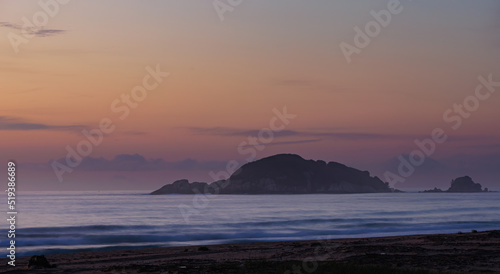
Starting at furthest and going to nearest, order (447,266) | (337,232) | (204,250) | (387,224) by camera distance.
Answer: (387,224) < (337,232) < (204,250) < (447,266)

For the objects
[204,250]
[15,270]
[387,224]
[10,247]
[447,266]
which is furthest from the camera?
[387,224]

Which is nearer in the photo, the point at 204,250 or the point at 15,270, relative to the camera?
the point at 15,270

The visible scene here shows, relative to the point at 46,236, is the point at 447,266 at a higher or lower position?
lower

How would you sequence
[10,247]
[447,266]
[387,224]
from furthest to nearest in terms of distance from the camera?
[387,224] < [10,247] < [447,266]

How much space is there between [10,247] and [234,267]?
84.5 feet

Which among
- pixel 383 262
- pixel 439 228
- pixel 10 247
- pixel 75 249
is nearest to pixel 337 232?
pixel 439 228

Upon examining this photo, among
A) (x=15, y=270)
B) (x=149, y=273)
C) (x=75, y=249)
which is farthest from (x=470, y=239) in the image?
(x=75, y=249)

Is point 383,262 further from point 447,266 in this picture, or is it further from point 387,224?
point 387,224

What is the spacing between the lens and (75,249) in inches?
1651

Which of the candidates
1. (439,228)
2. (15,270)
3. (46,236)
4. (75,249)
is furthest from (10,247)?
(439,228)

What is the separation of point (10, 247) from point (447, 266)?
29.8 m

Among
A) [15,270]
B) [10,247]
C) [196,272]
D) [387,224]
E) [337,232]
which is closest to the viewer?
[196,272]

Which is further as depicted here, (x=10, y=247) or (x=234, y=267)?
(x=10, y=247)

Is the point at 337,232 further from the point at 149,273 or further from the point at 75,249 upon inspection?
the point at 149,273
